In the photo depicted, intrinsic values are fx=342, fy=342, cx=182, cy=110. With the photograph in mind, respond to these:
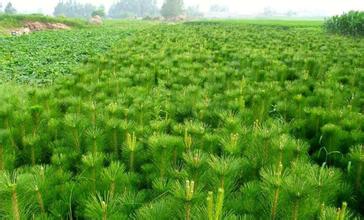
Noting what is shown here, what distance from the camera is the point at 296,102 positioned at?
3586 mm

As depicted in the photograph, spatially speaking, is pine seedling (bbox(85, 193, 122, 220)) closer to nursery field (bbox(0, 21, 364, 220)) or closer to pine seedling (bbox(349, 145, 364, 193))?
nursery field (bbox(0, 21, 364, 220))

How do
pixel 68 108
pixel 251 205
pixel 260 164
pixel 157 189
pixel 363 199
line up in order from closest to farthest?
pixel 251 205 < pixel 157 189 < pixel 363 199 < pixel 260 164 < pixel 68 108

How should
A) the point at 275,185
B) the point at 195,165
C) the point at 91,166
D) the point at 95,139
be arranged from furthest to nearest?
the point at 95,139 → the point at 91,166 → the point at 195,165 → the point at 275,185

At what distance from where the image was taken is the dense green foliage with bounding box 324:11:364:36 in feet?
77.2

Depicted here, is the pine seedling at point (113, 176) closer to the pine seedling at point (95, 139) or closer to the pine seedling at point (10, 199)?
the pine seedling at point (10, 199)

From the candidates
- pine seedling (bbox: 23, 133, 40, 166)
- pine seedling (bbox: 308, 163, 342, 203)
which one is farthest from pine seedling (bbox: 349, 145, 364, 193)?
pine seedling (bbox: 23, 133, 40, 166)

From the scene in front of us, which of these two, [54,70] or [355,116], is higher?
[355,116]

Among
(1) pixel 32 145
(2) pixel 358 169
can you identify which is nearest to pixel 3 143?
(1) pixel 32 145

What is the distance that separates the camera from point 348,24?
24719 mm

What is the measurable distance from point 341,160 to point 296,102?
1.39 m

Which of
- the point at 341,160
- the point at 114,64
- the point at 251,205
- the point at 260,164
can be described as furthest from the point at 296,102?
the point at 114,64

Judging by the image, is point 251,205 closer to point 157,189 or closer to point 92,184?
point 157,189

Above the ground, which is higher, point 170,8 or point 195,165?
point 170,8

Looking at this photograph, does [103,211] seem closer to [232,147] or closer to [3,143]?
[232,147]
